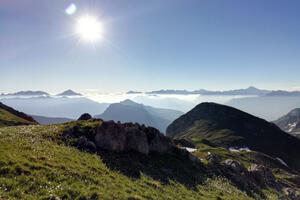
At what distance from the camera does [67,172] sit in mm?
14859

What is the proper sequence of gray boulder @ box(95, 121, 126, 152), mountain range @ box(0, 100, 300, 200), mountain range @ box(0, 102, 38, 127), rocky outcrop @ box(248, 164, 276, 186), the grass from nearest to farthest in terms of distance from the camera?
1. the grass
2. mountain range @ box(0, 100, 300, 200)
3. gray boulder @ box(95, 121, 126, 152)
4. rocky outcrop @ box(248, 164, 276, 186)
5. mountain range @ box(0, 102, 38, 127)

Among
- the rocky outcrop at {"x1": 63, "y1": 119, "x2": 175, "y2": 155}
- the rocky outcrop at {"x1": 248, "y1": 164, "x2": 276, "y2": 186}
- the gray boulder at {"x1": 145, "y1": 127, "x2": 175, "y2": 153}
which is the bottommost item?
the rocky outcrop at {"x1": 248, "y1": 164, "x2": 276, "y2": 186}

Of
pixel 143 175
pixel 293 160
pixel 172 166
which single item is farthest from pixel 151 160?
pixel 293 160

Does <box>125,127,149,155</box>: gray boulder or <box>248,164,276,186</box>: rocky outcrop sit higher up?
<box>125,127,149,155</box>: gray boulder

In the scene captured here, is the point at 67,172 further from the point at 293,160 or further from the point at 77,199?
the point at 293,160

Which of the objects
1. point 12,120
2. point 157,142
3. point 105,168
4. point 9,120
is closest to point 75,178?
point 105,168

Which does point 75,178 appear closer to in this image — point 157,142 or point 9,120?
point 157,142

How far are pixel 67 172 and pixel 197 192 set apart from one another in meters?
15.1

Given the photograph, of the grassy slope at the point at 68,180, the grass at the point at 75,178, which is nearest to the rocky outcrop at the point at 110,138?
the grass at the point at 75,178

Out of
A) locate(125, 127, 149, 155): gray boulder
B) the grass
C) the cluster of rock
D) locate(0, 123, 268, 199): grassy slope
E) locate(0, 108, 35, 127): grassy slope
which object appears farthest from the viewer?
locate(0, 108, 35, 127): grassy slope

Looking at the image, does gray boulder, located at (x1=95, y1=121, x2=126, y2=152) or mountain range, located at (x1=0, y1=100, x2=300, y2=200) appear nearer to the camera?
mountain range, located at (x1=0, y1=100, x2=300, y2=200)

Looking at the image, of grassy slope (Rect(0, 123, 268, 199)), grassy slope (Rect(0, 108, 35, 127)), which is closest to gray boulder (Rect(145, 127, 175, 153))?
grassy slope (Rect(0, 123, 268, 199))

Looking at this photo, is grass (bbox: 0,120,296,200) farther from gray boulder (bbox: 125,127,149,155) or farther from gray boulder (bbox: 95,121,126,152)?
gray boulder (bbox: 125,127,149,155)

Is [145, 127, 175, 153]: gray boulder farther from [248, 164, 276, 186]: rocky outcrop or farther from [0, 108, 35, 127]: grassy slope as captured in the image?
[0, 108, 35, 127]: grassy slope
